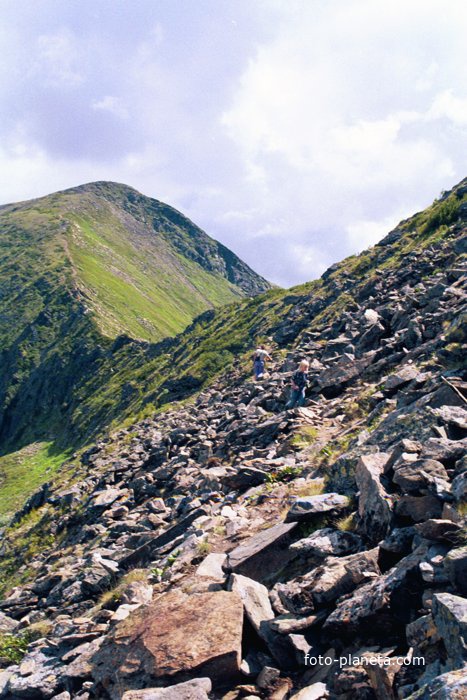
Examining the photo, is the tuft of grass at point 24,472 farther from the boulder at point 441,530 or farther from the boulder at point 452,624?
the boulder at point 452,624

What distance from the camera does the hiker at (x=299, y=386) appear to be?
15789 mm

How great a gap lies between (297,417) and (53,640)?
28.7 ft

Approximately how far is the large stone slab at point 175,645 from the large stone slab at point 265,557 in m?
0.94

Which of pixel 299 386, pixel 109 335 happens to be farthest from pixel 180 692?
pixel 109 335

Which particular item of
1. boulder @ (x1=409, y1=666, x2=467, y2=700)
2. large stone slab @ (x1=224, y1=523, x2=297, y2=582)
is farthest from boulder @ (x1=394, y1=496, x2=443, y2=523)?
boulder @ (x1=409, y1=666, x2=467, y2=700)

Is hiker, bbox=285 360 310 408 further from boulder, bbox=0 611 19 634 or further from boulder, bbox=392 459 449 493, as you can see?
boulder, bbox=0 611 19 634

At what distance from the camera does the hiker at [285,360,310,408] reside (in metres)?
15.8

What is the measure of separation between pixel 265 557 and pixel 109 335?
252ft

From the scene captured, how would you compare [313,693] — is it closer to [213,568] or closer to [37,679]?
[213,568]

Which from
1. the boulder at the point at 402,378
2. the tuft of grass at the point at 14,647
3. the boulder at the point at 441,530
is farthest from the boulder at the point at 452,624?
the boulder at the point at 402,378

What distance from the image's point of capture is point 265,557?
6.68m

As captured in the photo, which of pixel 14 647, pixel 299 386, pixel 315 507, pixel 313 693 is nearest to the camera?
pixel 313 693

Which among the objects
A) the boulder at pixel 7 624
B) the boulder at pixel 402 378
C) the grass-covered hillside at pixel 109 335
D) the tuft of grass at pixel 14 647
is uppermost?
the grass-covered hillside at pixel 109 335

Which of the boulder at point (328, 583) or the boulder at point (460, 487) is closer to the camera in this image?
the boulder at point (460, 487)
